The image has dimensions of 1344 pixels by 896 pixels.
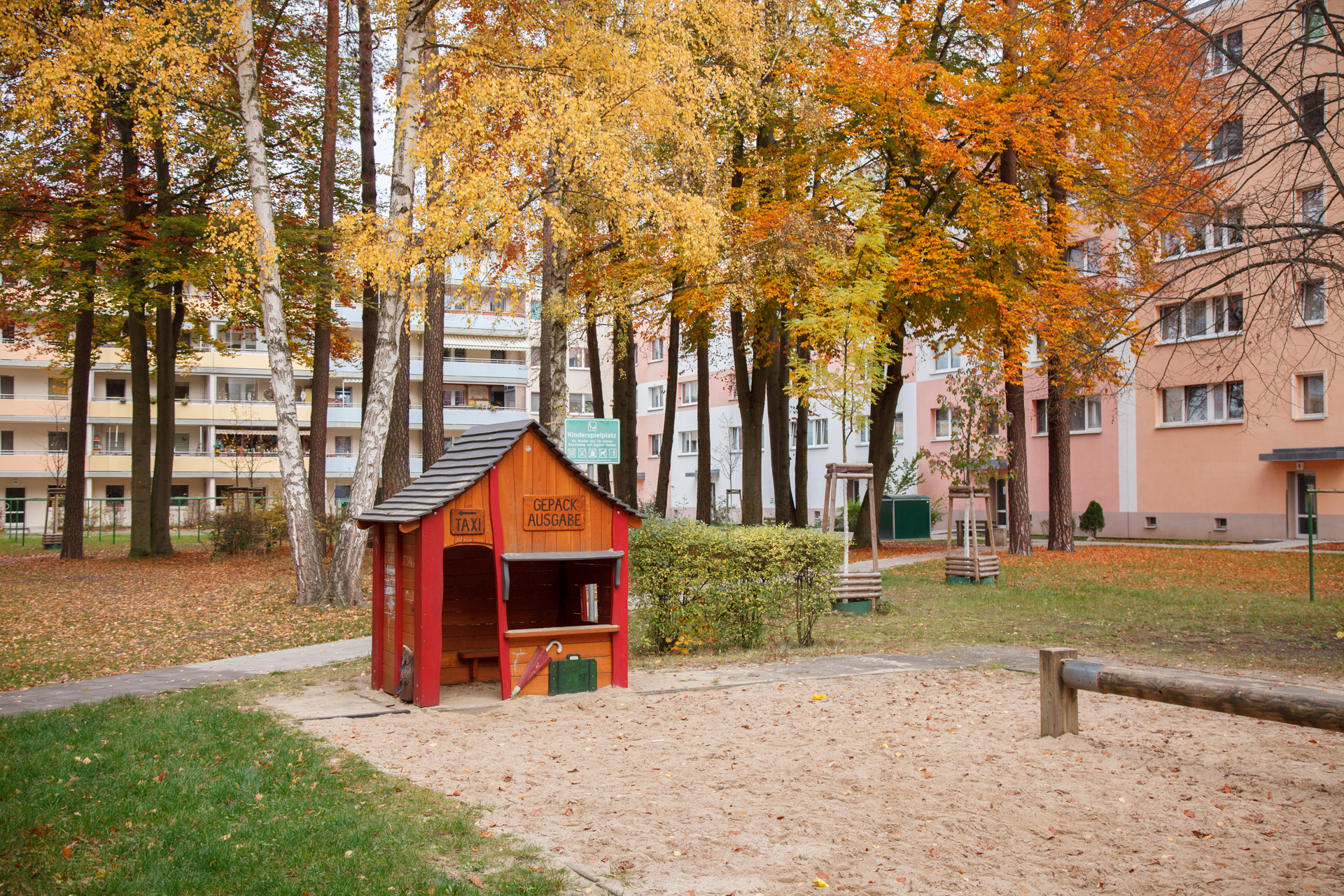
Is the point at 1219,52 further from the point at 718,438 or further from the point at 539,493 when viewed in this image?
the point at 718,438

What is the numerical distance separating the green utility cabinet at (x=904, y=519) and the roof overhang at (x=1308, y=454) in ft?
34.6

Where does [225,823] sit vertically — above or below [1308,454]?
below

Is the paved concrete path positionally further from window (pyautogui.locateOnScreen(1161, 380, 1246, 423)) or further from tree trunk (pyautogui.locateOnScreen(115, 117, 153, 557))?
window (pyautogui.locateOnScreen(1161, 380, 1246, 423))

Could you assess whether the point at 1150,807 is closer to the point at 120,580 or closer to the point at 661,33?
the point at 661,33

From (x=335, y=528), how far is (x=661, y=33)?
542 inches

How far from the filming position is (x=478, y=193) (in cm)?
1348

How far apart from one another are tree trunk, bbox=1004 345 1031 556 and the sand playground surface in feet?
49.9

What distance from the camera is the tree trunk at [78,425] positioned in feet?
72.9

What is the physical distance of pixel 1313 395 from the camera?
29.7 metres

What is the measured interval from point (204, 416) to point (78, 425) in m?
34.7

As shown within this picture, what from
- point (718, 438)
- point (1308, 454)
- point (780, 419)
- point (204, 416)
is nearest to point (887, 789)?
point (780, 419)

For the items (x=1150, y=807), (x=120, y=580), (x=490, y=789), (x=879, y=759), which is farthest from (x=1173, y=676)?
(x=120, y=580)

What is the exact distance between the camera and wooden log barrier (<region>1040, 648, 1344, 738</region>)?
17.7 ft

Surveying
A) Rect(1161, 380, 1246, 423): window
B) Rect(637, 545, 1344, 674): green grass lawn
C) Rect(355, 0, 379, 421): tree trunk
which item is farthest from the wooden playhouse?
Rect(1161, 380, 1246, 423): window
